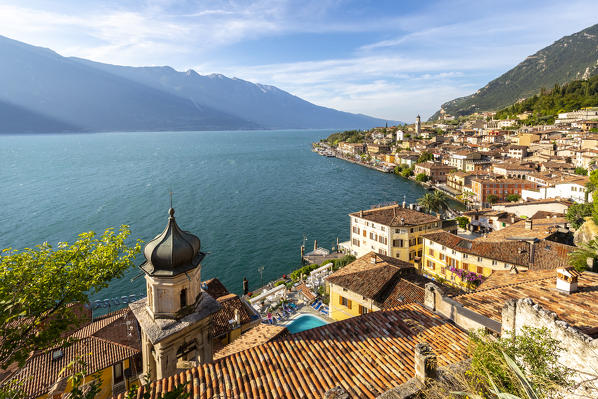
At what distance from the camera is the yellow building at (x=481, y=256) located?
26.5 metres

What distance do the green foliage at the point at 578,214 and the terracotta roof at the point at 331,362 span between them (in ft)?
Answer: 114

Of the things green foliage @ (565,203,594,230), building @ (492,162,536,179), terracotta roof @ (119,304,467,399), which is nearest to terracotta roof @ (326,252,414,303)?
terracotta roof @ (119,304,467,399)

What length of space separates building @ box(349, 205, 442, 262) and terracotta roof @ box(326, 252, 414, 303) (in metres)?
16.2

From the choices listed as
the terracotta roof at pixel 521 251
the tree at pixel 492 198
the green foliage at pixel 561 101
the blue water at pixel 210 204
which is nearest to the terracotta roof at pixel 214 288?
the blue water at pixel 210 204

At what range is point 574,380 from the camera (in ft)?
17.9

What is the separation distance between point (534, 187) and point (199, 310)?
75.0 metres

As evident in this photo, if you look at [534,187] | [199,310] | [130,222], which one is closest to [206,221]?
[130,222]

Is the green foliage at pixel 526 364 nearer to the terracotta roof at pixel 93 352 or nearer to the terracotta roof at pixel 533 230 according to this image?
the terracotta roof at pixel 93 352

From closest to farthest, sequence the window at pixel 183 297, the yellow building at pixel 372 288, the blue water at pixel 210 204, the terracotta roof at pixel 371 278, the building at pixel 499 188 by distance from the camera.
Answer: the window at pixel 183 297 → the yellow building at pixel 372 288 → the terracotta roof at pixel 371 278 → the blue water at pixel 210 204 → the building at pixel 499 188

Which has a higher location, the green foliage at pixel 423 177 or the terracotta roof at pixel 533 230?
the terracotta roof at pixel 533 230

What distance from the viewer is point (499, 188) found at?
228 feet

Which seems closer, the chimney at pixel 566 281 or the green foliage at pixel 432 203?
the chimney at pixel 566 281

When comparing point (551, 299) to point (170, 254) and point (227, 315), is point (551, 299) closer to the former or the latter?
point (170, 254)

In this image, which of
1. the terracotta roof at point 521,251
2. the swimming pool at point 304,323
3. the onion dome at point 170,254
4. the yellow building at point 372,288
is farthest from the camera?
the terracotta roof at point 521,251
